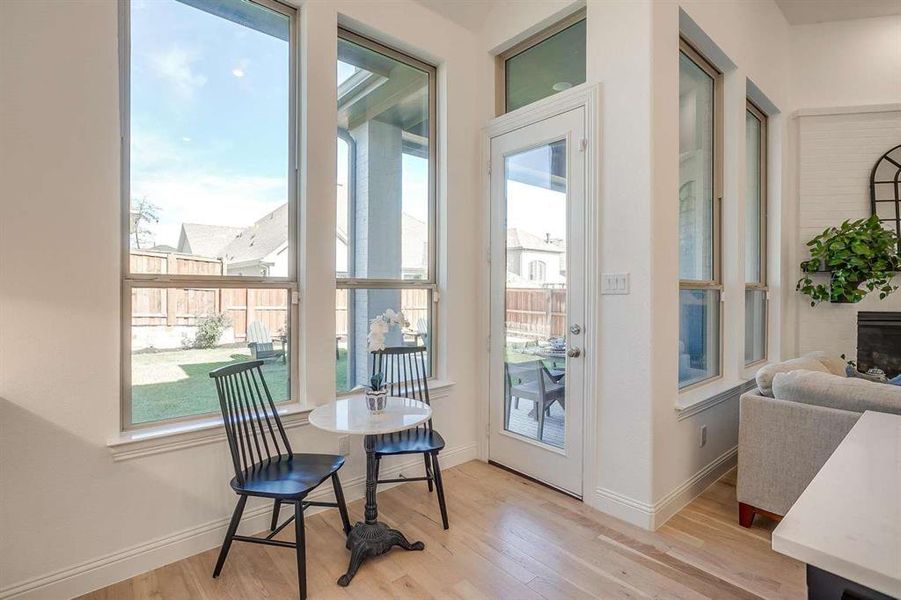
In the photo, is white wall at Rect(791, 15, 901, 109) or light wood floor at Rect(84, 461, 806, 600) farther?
white wall at Rect(791, 15, 901, 109)

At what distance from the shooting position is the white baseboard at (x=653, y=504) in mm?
2352

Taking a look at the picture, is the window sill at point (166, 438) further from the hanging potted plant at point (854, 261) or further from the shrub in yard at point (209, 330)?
the hanging potted plant at point (854, 261)

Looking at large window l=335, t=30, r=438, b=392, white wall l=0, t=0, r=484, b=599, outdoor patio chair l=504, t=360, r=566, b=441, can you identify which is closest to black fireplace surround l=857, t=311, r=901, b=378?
outdoor patio chair l=504, t=360, r=566, b=441

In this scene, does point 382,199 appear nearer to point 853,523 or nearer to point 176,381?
point 176,381

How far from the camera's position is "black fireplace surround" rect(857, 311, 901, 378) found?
3990 mm

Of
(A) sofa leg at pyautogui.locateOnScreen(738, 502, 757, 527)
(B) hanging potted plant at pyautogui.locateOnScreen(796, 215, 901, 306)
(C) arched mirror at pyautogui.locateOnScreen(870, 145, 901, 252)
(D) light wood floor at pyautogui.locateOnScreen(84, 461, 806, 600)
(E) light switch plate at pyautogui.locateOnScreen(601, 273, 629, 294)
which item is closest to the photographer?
(D) light wood floor at pyautogui.locateOnScreen(84, 461, 806, 600)

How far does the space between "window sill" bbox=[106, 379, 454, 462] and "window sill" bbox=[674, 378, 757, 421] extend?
7.17ft

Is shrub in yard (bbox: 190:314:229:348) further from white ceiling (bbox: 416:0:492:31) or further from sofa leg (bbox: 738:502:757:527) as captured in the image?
sofa leg (bbox: 738:502:757:527)

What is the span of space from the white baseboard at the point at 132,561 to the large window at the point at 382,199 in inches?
32.8

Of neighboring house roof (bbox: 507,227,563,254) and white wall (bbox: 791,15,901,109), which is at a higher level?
white wall (bbox: 791,15,901,109)

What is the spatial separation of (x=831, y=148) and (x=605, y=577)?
452cm

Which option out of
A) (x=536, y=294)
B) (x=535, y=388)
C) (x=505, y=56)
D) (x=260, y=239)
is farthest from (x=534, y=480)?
(x=505, y=56)

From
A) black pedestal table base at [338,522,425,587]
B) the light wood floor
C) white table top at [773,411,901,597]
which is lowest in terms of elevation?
the light wood floor

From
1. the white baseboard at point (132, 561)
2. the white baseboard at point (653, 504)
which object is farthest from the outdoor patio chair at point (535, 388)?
the white baseboard at point (132, 561)
